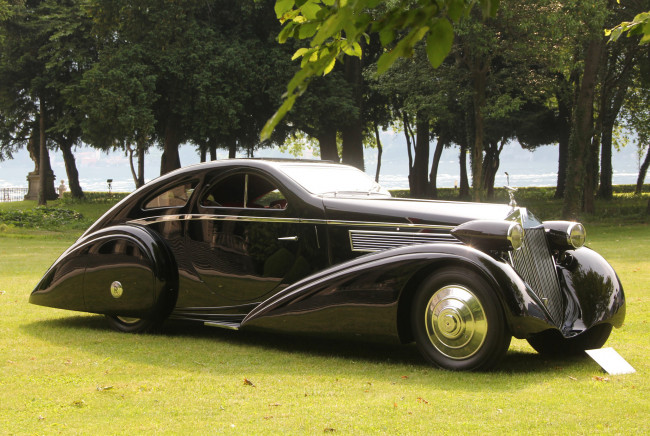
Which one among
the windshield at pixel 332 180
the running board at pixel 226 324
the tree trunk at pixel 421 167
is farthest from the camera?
the tree trunk at pixel 421 167

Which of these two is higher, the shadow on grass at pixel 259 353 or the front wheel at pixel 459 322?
the front wheel at pixel 459 322

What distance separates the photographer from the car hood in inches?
248

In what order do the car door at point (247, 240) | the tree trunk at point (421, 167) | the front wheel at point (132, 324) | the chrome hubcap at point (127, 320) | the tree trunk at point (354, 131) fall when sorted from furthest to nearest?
1. the tree trunk at point (421, 167)
2. the tree trunk at point (354, 131)
3. the chrome hubcap at point (127, 320)
4. the front wheel at point (132, 324)
5. the car door at point (247, 240)

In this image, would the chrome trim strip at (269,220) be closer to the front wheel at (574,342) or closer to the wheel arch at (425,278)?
the wheel arch at (425,278)

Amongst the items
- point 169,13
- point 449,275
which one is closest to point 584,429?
point 449,275

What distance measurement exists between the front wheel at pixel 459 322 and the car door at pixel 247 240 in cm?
122

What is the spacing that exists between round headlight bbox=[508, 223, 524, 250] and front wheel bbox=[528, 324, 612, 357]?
112cm

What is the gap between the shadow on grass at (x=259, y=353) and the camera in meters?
5.98

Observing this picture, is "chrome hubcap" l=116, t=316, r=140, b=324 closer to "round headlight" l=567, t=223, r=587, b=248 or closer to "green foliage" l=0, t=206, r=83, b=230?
"round headlight" l=567, t=223, r=587, b=248

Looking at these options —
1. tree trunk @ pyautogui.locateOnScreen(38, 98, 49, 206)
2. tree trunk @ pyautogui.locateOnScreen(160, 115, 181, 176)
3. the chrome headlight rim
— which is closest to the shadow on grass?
the chrome headlight rim

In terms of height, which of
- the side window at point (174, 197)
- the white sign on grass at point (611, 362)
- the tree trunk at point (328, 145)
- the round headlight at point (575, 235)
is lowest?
the white sign on grass at point (611, 362)

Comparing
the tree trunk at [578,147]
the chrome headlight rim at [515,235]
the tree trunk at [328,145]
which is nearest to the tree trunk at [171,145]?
the tree trunk at [328,145]

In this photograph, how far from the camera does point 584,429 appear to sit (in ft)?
14.0

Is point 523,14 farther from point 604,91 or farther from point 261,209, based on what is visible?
point 261,209
